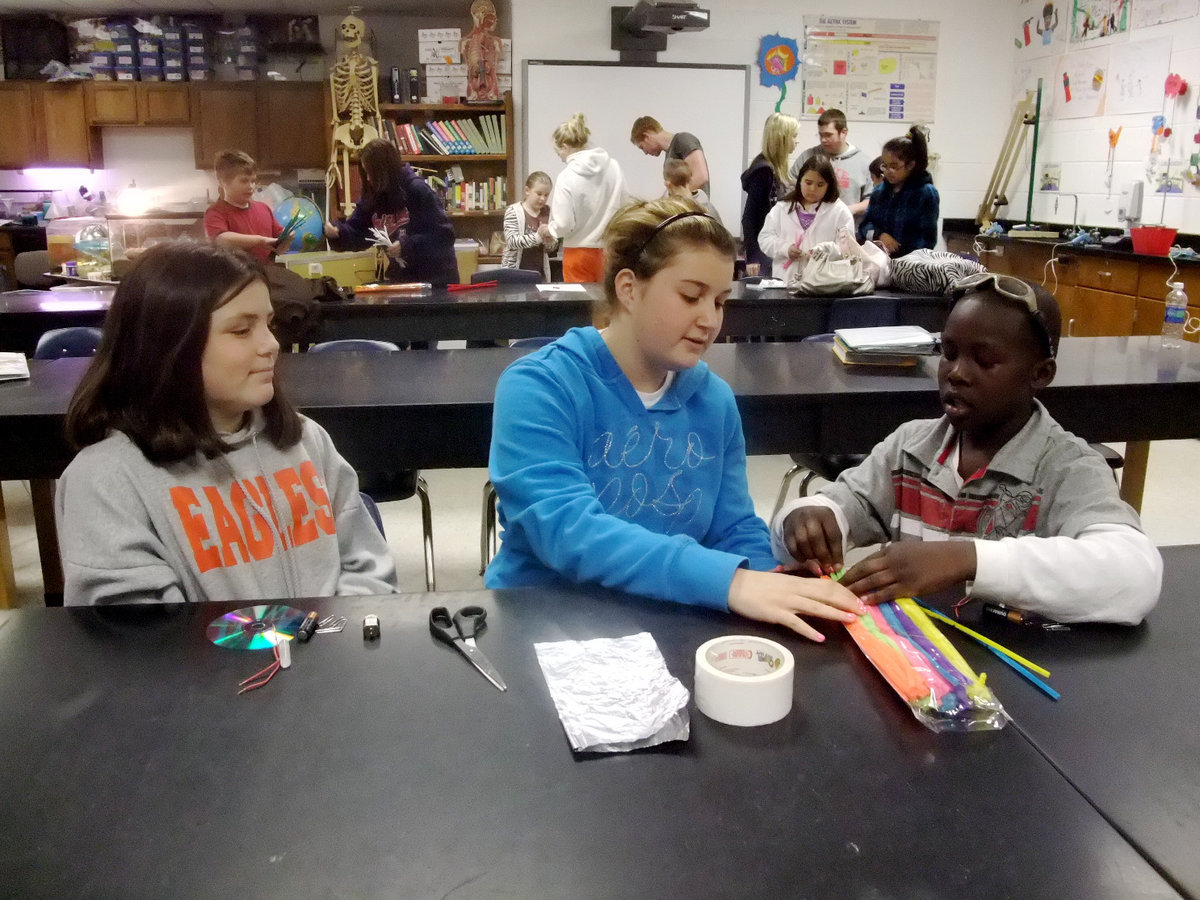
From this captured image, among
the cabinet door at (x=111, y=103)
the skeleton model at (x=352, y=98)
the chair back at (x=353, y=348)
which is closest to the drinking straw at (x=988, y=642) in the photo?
the chair back at (x=353, y=348)

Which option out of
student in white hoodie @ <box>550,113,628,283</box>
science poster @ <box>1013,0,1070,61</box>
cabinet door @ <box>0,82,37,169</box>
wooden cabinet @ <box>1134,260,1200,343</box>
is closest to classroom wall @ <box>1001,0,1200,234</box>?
science poster @ <box>1013,0,1070,61</box>

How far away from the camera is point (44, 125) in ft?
24.3

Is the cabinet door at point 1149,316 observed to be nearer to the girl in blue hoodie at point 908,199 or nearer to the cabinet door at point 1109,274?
the cabinet door at point 1109,274

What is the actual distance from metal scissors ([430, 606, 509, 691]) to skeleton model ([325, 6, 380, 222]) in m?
6.24

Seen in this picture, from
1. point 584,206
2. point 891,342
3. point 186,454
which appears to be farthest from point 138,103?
point 186,454

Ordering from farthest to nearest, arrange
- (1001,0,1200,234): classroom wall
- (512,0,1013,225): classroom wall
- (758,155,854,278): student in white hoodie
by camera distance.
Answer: (512,0,1013,225): classroom wall, (1001,0,1200,234): classroom wall, (758,155,854,278): student in white hoodie

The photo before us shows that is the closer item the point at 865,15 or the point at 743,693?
the point at 743,693

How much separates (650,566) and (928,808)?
44 cm

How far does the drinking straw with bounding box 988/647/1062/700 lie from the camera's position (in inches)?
35.1

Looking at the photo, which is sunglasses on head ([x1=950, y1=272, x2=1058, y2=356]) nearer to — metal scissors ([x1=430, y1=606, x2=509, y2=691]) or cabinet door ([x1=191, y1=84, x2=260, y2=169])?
metal scissors ([x1=430, y1=606, x2=509, y2=691])

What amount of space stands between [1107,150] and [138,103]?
6780 millimetres

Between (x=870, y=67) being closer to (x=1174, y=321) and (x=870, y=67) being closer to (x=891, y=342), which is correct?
(x=1174, y=321)

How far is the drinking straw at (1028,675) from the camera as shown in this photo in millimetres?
892

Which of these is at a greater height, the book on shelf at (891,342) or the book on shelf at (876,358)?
the book on shelf at (891,342)
